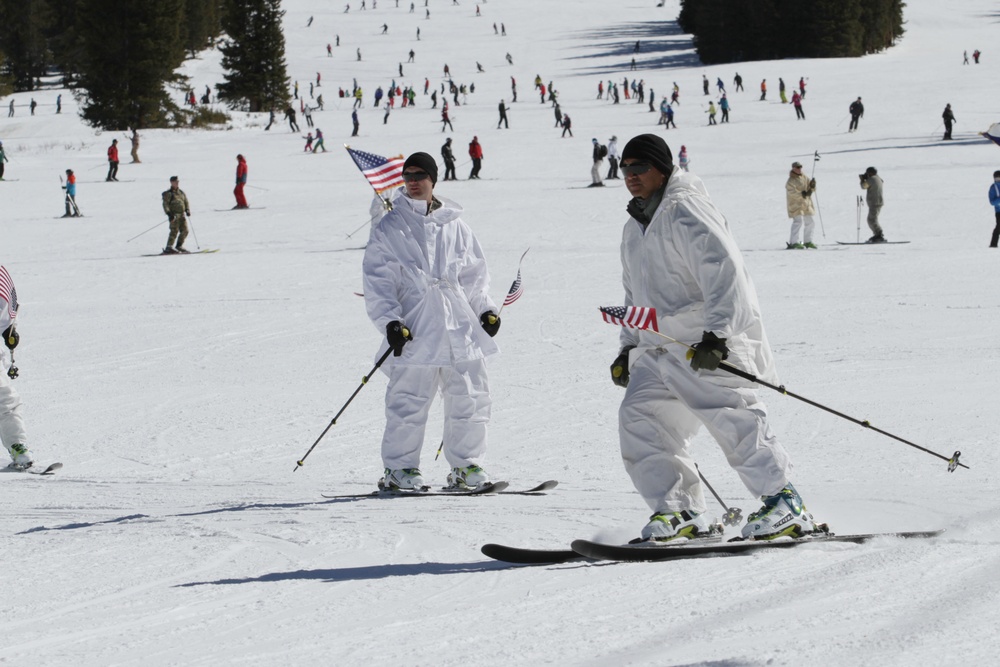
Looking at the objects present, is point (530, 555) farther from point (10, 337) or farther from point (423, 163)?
point (10, 337)

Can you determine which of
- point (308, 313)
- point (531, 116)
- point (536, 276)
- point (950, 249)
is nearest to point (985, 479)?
point (308, 313)

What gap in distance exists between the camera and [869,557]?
3.87 meters

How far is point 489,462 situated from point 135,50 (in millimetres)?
51842

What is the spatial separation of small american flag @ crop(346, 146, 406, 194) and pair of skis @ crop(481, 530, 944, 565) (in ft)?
14.6

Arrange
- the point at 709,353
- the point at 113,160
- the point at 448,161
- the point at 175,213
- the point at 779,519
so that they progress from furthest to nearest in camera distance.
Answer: the point at 113,160 → the point at 448,161 → the point at 175,213 → the point at 779,519 → the point at 709,353

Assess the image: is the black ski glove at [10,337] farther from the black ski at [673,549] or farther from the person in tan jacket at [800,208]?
the person in tan jacket at [800,208]

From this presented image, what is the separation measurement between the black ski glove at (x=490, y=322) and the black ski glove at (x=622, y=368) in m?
1.54

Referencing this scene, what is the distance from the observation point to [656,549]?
4094 mm

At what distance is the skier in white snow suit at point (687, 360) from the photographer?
13.8 ft

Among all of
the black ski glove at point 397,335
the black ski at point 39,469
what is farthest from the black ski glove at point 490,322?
the black ski at point 39,469

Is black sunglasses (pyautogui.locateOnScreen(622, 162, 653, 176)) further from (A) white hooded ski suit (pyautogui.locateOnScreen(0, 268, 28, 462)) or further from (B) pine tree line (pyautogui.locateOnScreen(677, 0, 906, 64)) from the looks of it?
(B) pine tree line (pyautogui.locateOnScreen(677, 0, 906, 64))

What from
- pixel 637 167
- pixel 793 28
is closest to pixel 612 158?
pixel 637 167

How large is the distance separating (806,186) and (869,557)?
582 inches

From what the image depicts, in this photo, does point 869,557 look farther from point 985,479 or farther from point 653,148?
point 985,479
